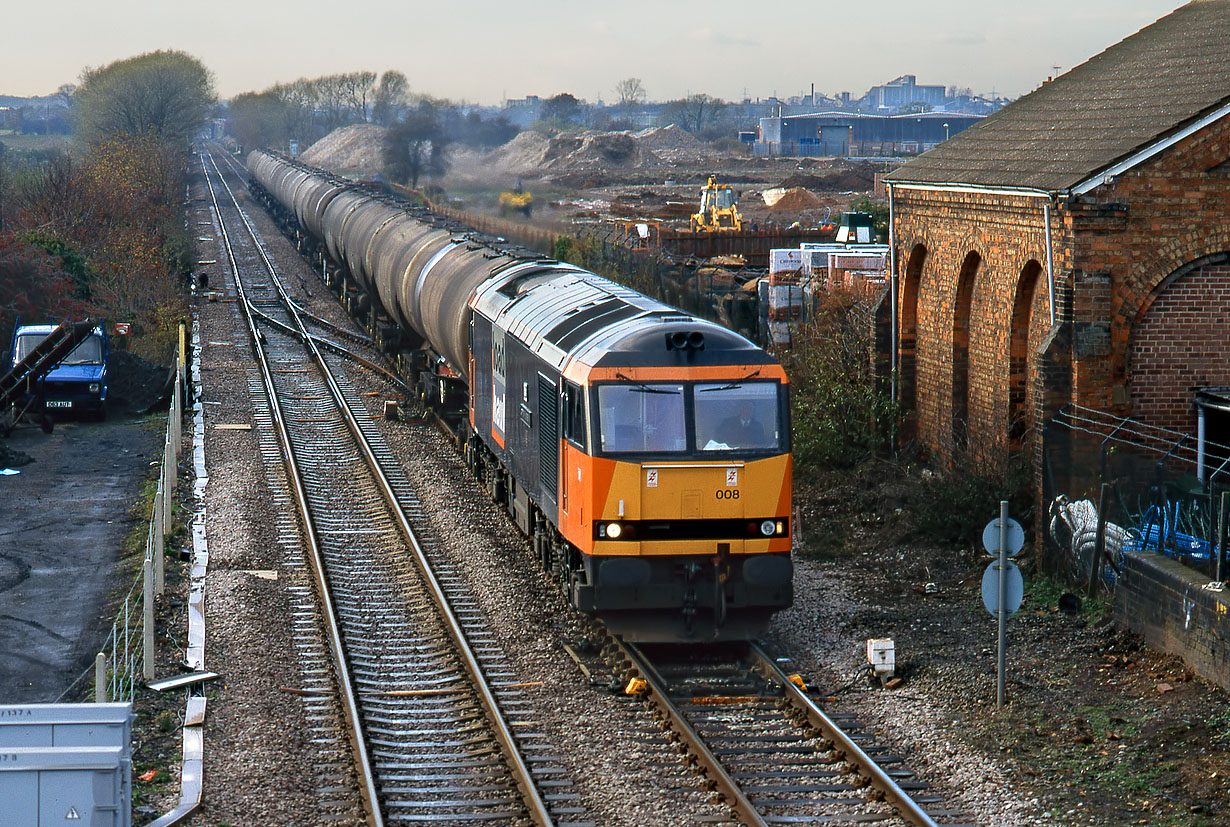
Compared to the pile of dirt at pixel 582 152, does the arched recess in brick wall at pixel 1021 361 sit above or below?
below

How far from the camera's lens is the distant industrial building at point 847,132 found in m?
145

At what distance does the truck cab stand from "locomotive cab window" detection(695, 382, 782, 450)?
63.7 ft

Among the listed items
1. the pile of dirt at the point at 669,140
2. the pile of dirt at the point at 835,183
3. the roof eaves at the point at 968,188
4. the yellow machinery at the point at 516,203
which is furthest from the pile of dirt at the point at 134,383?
the pile of dirt at the point at 669,140

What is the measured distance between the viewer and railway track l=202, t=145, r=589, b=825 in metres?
10.2

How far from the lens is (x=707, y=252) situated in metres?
43.2

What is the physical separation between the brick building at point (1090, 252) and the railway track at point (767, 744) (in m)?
5.66

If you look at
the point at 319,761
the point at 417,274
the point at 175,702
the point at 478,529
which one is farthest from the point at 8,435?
the point at 319,761

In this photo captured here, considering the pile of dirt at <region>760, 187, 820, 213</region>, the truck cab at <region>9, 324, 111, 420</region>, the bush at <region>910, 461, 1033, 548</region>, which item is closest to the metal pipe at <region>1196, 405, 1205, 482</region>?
the bush at <region>910, 461, 1033, 548</region>

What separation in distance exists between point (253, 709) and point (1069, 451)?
9307mm

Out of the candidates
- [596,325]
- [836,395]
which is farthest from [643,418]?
[836,395]

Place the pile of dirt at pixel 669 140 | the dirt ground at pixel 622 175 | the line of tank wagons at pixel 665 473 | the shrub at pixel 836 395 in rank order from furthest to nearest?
the pile of dirt at pixel 669 140 < the dirt ground at pixel 622 175 < the shrub at pixel 836 395 < the line of tank wagons at pixel 665 473

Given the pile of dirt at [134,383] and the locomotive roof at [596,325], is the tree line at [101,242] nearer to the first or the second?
the pile of dirt at [134,383]

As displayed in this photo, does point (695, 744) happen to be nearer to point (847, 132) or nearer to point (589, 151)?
point (589, 151)

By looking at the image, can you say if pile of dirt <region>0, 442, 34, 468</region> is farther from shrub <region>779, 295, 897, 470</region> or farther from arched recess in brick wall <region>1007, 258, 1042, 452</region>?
arched recess in brick wall <region>1007, 258, 1042, 452</region>
